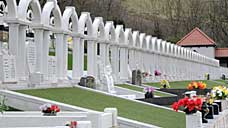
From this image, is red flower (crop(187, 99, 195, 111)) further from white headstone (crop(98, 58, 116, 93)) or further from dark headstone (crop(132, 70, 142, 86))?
dark headstone (crop(132, 70, 142, 86))

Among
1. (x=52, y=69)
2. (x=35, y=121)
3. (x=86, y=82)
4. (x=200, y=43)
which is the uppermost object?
(x=200, y=43)

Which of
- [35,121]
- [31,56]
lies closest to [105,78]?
[31,56]

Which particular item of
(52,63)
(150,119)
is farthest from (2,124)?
(52,63)

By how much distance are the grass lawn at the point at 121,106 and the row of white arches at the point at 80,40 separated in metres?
2.07

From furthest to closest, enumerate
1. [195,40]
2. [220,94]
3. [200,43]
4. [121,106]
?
[200,43] < [195,40] < [220,94] < [121,106]

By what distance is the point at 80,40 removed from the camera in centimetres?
2328

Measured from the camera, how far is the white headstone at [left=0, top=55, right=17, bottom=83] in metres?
15.4

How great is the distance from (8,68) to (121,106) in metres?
3.46

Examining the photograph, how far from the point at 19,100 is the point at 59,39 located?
25.6 ft

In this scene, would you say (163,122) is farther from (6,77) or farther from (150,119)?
(6,77)

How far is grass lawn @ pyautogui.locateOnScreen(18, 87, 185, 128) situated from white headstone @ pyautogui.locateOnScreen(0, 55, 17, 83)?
0.83 meters

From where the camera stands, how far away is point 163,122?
45.6 ft

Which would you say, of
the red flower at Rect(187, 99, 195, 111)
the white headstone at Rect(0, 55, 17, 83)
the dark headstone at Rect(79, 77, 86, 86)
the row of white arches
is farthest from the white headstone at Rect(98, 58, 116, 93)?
the red flower at Rect(187, 99, 195, 111)

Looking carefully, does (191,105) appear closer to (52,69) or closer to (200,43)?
(52,69)
